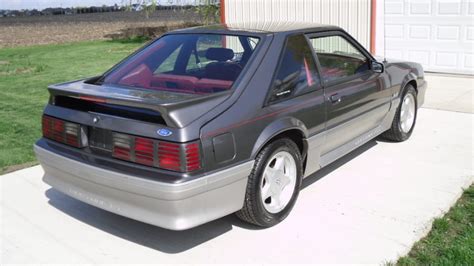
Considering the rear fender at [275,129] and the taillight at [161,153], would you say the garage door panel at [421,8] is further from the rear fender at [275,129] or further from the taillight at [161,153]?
the taillight at [161,153]

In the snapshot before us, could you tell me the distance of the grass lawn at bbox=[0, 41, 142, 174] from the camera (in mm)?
6266

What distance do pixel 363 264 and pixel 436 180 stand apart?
1.80 metres

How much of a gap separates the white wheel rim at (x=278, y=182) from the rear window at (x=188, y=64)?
0.71 m

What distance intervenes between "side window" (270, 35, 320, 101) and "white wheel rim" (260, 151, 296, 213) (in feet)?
1.61

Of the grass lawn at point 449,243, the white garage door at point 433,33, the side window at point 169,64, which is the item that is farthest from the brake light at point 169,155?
the white garage door at point 433,33

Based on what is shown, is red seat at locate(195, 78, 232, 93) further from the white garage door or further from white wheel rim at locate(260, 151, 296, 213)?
the white garage door

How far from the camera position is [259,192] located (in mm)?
3746

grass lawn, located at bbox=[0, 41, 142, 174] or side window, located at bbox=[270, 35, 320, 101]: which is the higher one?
side window, located at bbox=[270, 35, 320, 101]

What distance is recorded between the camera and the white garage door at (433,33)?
31.7 feet

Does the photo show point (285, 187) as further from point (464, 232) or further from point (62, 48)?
point (62, 48)

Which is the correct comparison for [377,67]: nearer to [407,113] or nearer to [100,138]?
[407,113]

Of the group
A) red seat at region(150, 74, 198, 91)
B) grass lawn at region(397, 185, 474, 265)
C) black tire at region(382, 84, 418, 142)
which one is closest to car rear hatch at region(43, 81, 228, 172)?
red seat at region(150, 74, 198, 91)

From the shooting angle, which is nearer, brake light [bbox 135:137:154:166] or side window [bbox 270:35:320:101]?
brake light [bbox 135:137:154:166]

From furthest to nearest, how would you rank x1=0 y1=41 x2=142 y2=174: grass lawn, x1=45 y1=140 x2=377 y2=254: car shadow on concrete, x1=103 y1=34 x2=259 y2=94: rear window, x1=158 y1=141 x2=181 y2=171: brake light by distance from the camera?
x1=0 y1=41 x2=142 y2=174: grass lawn → x1=103 y1=34 x2=259 y2=94: rear window → x1=45 y1=140 x2=377 y2=254: car shadow on concrete → x1=158 y1=141 x2=181 y2=171: brake light
